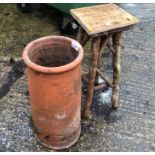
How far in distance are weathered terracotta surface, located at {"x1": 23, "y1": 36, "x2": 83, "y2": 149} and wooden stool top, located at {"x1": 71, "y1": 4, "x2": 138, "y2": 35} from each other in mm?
238

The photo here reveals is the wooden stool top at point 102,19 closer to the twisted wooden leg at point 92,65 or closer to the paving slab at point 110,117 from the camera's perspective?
the twisted wooden leg at point 92,65

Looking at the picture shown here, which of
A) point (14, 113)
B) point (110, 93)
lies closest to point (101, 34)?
point (110, 93)

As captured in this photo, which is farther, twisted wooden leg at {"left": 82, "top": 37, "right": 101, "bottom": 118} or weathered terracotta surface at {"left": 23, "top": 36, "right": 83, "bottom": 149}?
twisted wooden leg at {"left": 82, "top": 37, "right": 101, "bottom": 118}

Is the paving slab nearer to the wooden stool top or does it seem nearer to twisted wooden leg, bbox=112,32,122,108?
twisted wooden leg, bbox=112,32,122,108

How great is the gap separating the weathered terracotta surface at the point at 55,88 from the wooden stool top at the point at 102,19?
238mm

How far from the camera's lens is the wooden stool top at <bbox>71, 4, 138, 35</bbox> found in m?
3.17

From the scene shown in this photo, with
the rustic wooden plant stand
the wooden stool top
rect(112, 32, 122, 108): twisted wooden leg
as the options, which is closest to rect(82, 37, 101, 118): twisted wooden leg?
the rustic wooden plant stand

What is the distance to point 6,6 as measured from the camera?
6027mm

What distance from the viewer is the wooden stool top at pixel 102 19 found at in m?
3.17

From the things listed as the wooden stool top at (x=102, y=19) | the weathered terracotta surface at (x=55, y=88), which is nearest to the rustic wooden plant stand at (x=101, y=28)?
the wooden stool top at (x=102, y=19)

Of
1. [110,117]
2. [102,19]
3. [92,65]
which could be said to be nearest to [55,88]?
[92,65]

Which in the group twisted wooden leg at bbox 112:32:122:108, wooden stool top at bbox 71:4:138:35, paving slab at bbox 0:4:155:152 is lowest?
paving slab at bbox 0:4:155:152

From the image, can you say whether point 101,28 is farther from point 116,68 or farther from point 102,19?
point 116,68

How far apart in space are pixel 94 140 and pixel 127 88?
38.7 inches
